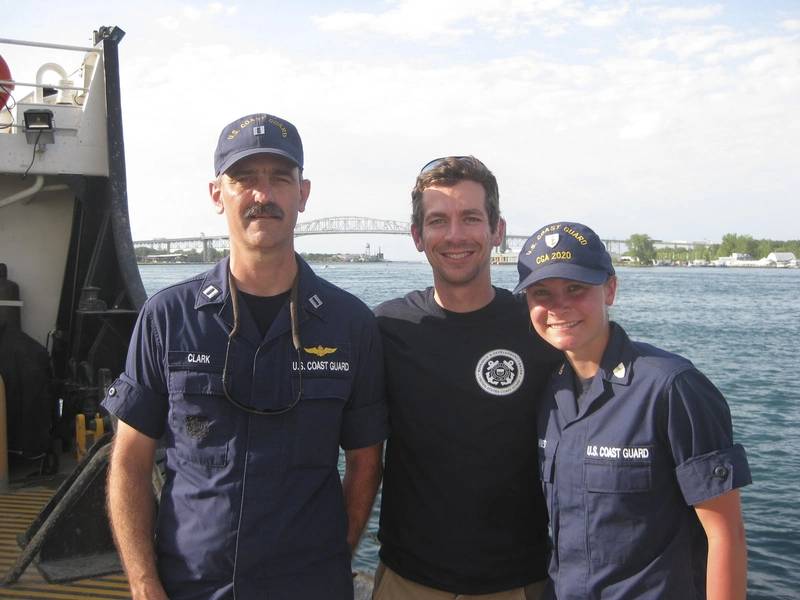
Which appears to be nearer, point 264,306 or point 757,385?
point 264,306

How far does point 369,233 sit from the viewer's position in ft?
265

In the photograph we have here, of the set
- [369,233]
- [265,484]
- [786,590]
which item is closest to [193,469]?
[265,484]

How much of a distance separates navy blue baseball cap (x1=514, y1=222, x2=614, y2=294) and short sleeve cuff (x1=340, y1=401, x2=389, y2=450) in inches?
25.4

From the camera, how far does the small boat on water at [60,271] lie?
20.1 ft

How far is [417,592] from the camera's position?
2.68 metres

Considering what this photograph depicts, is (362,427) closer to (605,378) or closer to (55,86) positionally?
(605,378)

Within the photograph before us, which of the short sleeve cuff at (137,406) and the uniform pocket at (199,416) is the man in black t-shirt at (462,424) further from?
the short sleeve cuff at (137,406)

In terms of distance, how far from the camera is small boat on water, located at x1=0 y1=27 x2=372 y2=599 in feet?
20.1

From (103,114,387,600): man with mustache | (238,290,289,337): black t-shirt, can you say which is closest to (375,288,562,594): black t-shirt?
(103,114,387,600): man with mustache

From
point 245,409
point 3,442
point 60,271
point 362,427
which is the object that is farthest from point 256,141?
point 60,271

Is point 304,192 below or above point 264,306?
above

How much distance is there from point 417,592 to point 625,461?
93 centimetres

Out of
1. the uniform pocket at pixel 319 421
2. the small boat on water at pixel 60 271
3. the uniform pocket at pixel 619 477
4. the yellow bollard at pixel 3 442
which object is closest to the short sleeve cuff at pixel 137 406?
the uniform pocket at pixel 319 421

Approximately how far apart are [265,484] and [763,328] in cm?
3111
